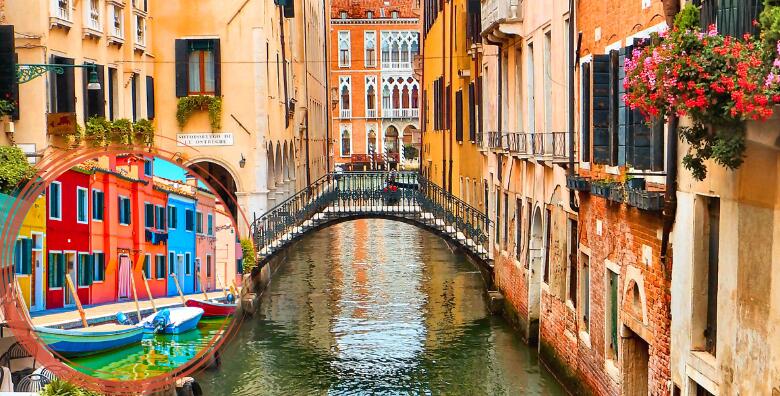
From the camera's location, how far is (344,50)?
8038 cm

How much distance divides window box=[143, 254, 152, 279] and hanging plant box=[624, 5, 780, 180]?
144 inches

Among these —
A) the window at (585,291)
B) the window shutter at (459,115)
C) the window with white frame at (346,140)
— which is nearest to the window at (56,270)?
the window at (585,291)

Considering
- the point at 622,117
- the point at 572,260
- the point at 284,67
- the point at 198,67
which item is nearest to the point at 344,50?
the point at 284,67

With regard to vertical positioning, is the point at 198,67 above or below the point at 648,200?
above

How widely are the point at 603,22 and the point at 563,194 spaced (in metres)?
3.52

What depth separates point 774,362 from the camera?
312 inches

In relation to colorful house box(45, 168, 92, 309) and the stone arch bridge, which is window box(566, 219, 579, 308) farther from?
colorful house box(45, 168, 92, 309)

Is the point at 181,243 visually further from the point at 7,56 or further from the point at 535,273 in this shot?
the point at 535,273

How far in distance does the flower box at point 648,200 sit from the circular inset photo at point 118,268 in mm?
4576

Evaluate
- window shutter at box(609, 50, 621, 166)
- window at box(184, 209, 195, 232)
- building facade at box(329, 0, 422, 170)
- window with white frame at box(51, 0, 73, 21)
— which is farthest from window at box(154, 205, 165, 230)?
building facade at box(329, 0, 422, 170)

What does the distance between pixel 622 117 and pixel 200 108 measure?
15804mm

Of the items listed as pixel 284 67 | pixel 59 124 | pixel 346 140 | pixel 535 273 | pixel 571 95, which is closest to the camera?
pixel 571 95

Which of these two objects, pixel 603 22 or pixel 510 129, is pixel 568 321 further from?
pixel 510 129

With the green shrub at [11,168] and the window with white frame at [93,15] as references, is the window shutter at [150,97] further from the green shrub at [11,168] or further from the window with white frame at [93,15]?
the green shrub at [11,168]
